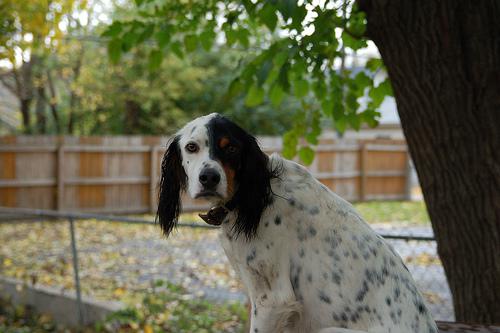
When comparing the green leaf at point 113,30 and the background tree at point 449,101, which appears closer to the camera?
the background tree at point 449,101

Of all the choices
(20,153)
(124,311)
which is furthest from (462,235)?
(20,153)

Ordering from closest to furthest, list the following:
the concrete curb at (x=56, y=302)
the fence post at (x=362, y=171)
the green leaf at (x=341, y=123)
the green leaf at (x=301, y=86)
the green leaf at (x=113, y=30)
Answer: the green leaf at (x=113, y=30)
the green leaf at (x=301, y=86)
the green leaf at (x=341, y=123)
the concrete curb at (x=56, y=302)
the fence post at (x=362, y=171)

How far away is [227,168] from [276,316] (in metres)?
0.61

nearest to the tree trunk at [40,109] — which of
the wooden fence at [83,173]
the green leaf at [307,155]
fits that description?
the wooden fence at [83,173]

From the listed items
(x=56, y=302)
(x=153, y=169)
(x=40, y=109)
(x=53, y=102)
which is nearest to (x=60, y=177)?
(x=153, y=169)

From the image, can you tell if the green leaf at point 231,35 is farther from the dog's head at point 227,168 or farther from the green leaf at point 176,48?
the dog's head at point 227,168

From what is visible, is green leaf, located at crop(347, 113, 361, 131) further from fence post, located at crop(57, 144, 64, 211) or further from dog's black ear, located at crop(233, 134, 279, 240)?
fence post, located at crop(57, 144, 64, 211)

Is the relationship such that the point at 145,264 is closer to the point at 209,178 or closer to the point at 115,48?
the point at 115,48

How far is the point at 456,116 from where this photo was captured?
340 centimetres

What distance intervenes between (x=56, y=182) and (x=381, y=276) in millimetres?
14310

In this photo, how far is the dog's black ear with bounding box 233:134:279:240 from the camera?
95.2 inches

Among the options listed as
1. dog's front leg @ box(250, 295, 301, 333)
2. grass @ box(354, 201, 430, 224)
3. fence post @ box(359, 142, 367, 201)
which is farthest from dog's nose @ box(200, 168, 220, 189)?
fence post @ box(359, 142, 367, 201)

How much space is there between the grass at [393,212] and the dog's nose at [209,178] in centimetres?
1207

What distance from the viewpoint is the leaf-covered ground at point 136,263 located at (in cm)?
685
